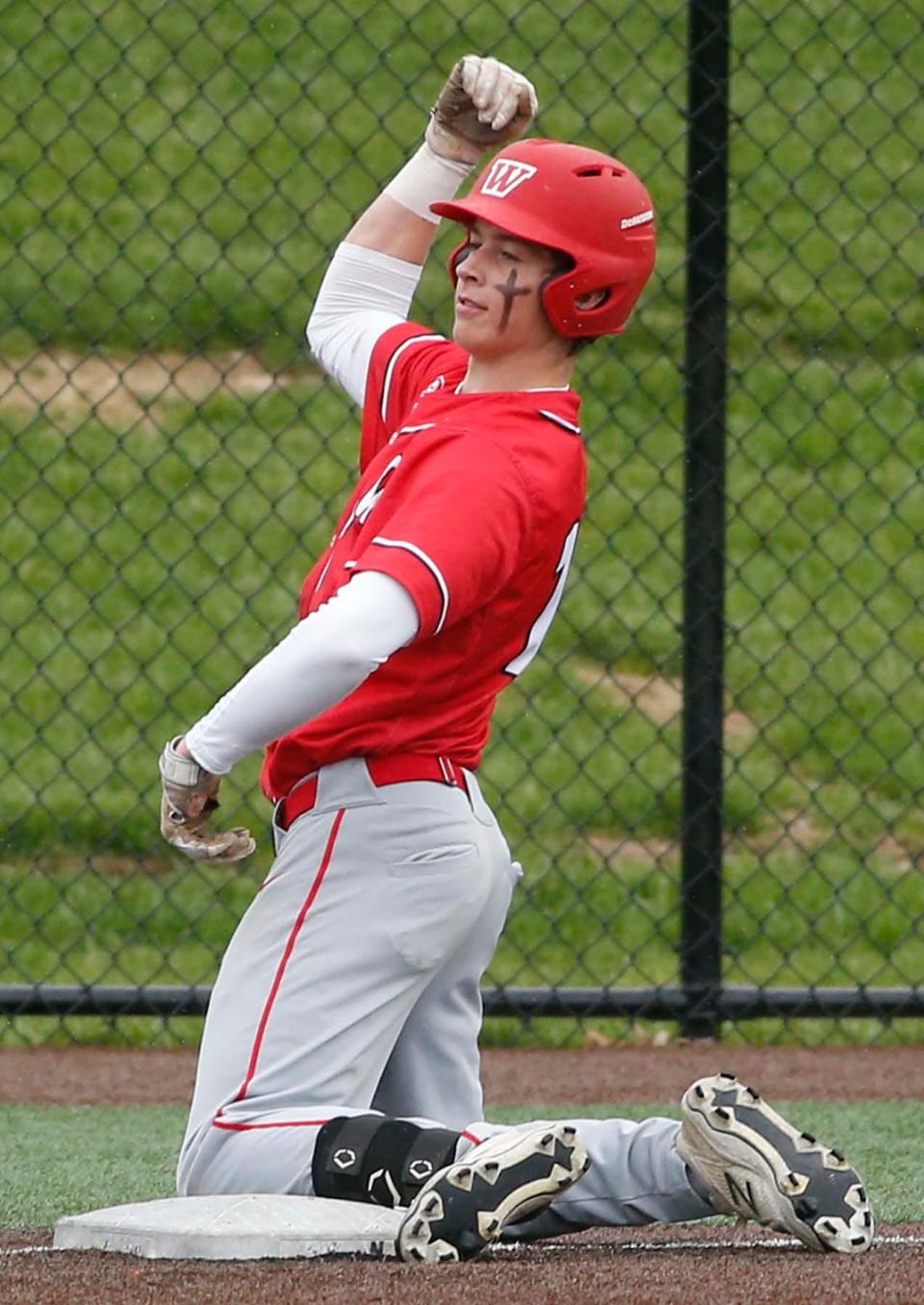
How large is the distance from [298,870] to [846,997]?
2.60 meters

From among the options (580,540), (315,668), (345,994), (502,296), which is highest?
(502,296)

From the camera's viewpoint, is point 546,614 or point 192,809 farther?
point 546,614

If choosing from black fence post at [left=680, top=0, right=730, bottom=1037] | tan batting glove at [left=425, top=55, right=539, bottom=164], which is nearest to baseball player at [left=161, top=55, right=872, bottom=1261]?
tan batting glove at [left=425, top=55, right=539, bottom=164]

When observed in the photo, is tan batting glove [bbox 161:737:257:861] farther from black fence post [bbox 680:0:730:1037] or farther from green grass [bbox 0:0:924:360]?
green grass [bbox 0:0:924:360]

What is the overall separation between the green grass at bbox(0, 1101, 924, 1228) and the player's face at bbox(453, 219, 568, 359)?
1408mm

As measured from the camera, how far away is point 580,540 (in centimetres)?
811

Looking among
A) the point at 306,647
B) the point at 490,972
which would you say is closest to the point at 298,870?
the point at 306,647

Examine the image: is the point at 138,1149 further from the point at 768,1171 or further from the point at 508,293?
the point at 508,293

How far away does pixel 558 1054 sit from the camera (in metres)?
5.34

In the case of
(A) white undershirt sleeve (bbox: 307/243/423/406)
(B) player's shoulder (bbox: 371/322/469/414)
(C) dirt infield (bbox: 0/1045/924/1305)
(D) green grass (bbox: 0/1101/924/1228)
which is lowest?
(D) green grass (bbox: 0/1101/924/1228)

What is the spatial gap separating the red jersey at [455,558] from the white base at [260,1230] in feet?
1.86

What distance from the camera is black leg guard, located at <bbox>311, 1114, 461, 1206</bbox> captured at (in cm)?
277

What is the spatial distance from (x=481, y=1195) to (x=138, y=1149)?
158 cm

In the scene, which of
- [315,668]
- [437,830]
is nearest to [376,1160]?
[437,830]
